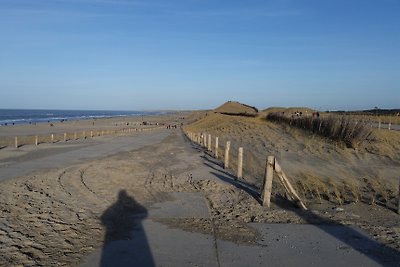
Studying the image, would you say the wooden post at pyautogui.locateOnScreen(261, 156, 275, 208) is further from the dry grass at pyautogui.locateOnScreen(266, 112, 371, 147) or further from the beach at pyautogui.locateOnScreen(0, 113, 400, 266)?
the dry grass at pyautogui.locateOnScreen(266, 112, 371, 147)

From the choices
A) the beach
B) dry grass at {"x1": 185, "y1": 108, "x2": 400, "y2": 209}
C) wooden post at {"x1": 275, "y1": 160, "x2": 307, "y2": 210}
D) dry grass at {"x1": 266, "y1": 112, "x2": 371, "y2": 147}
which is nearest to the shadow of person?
the beach

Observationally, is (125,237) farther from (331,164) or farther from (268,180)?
(331,164)

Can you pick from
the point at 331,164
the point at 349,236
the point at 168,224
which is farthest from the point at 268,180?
the point at 331,164

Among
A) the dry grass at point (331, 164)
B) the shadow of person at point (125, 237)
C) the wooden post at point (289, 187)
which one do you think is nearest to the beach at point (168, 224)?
the shadow of person at point (125, 237)

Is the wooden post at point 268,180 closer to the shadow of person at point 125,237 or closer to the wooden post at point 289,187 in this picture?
the wooden post at point 289,187

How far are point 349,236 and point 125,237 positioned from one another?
3778 mm

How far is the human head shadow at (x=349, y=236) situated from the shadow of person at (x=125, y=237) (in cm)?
305

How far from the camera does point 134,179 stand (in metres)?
13.6

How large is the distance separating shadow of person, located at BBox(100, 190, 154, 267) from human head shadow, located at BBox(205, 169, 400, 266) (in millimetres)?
3048

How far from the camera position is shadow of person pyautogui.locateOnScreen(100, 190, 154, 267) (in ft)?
19.9

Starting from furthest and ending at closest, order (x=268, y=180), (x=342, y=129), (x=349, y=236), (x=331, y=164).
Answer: (x=342, y=129) → (x=331, y=164) → (x=268, y=180) → (x=349, y=236)

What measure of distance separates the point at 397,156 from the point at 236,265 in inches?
685

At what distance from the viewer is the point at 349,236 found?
24.7ft

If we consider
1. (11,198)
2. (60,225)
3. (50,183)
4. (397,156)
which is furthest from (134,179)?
(397,156)
